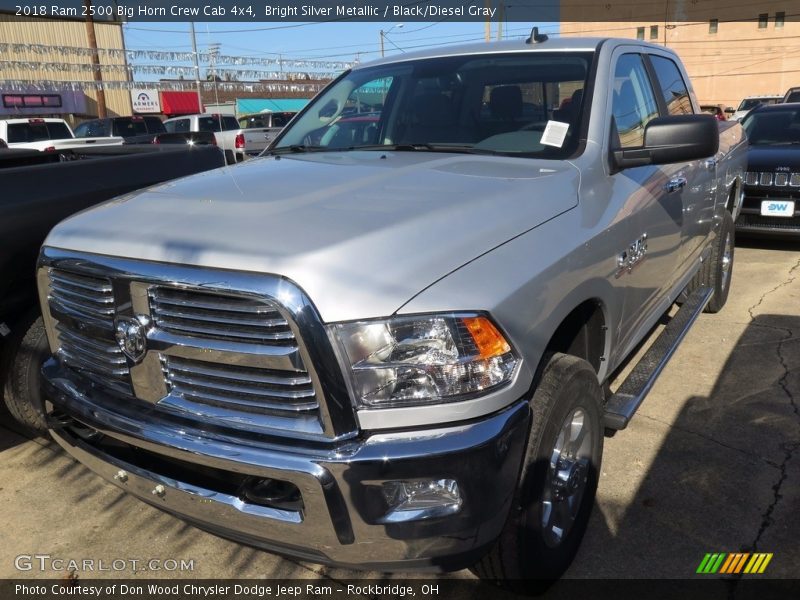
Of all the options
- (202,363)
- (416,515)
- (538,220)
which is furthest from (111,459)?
(538,220)

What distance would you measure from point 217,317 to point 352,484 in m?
0.61

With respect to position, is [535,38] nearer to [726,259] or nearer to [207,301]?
[207,301]

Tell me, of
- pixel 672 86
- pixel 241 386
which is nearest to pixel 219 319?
pixel 241 386

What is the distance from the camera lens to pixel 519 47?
11.4 feet

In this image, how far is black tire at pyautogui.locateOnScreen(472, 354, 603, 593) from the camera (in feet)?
6.98

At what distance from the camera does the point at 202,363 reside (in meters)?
2.06

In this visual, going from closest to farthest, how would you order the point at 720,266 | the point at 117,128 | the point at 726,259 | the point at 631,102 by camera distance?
the point at 631,102
the point at 720,266
the point at 726,259
the point at 117,128

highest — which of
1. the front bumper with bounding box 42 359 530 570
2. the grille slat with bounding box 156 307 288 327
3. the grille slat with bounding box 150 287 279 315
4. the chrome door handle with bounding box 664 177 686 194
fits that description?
the chrome door handle with bounding box 664 177 686 194

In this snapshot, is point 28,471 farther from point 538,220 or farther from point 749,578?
point 749,578

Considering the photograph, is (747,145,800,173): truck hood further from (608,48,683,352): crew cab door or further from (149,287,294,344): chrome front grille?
(149,287,294,344): chrome front grille

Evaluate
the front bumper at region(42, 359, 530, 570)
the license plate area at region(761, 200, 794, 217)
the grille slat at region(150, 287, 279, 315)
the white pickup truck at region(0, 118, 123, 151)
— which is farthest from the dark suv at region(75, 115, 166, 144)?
the front bumper at region(42, 359, 530, 570)

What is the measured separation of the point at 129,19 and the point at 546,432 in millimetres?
37439

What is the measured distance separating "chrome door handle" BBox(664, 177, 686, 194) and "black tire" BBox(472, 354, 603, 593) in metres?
1.40

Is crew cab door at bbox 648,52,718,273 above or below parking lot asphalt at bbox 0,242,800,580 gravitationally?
above
